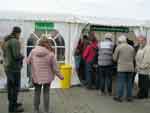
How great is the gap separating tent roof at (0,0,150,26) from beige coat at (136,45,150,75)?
8.66 feet

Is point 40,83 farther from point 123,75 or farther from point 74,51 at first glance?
point 74,51

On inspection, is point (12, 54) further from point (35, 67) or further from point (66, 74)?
point (66, 74)

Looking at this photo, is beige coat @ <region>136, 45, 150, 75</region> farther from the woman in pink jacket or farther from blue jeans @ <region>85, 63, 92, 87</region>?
the woman in pink jacket

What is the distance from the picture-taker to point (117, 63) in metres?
9.36

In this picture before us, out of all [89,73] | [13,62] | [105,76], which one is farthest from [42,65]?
[89,73]

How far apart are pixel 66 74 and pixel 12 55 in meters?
3.60

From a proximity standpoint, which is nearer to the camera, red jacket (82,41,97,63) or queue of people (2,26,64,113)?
queue of people (2,26,64,113)

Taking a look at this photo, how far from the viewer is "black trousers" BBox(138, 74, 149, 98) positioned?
9383mm

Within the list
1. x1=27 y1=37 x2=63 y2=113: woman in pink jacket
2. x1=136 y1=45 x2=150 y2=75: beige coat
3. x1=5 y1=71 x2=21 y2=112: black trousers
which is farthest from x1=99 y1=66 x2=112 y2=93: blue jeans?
x1=5 y1=71 x2=21 y2=112: black trousers

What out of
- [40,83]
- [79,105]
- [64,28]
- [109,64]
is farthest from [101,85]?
[40,83]

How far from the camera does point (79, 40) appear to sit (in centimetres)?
1141

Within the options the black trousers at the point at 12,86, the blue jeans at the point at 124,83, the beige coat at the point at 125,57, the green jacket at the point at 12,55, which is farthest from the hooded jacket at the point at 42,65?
the blue jeans at the point at 124,83

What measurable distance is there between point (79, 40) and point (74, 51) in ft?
1.34

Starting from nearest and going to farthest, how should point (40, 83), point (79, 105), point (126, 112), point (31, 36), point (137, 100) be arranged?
point (40, 83), point (126, 112), point (79, 105), point (137, 100), point (31, 36)
